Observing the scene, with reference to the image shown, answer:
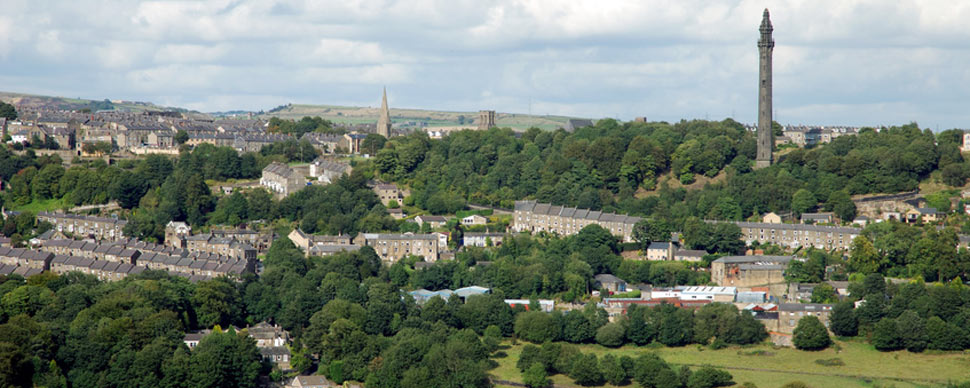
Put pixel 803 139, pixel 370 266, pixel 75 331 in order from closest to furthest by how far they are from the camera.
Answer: pixel 75 331
pixel 370 266
pixel 803 139

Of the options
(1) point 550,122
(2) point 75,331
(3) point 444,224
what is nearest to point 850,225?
(3) point 444,224

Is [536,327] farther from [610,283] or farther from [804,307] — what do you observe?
[804,307]

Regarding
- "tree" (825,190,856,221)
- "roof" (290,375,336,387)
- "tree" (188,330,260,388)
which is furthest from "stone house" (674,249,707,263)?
"tree" (188,330,260,388)

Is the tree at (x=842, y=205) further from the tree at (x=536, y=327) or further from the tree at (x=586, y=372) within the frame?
the tree at (x=586, y=372)

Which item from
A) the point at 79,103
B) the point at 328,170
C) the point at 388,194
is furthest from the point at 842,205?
the point at 79,103

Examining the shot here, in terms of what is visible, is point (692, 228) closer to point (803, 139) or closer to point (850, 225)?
point (850, 225)

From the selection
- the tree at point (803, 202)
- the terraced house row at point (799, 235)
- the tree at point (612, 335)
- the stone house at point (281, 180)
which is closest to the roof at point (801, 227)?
the terraced house row at point (799, 235)

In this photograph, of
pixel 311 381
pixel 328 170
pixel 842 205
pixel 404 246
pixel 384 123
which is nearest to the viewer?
pixel 311 381
